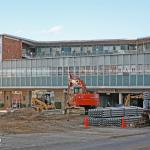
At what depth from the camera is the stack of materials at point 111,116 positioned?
135ft

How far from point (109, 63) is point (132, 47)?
2389 cm

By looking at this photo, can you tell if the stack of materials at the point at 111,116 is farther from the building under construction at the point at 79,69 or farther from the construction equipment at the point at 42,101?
the building under construction at the point at 79,69

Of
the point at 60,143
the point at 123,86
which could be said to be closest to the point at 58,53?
the point at 123,86

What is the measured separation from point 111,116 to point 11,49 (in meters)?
54.5

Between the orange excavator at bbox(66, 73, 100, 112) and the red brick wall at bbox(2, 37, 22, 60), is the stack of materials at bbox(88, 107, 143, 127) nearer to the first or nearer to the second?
the orange excavator at bbox(66, 73, 100, 112)

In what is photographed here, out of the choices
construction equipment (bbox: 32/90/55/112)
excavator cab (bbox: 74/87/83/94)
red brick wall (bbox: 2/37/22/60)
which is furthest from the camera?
red brick wall (bbox: 2/37/22/60)

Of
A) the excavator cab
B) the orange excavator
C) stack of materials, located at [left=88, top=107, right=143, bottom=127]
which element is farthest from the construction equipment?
stack of materials, located at [left=88, top=107, right=143, bottom=127]

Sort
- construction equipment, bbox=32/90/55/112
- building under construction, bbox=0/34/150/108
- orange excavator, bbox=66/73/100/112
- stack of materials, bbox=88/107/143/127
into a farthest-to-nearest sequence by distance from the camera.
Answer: building under construction, bbox=0/34/150/108, construction equipment, bbox=32/90/55/112, orange excavator, bbox=66/73/100/112, stack of materials, bbox=88/107/143/127

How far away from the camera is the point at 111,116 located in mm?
42781

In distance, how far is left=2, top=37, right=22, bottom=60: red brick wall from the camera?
9200 cm

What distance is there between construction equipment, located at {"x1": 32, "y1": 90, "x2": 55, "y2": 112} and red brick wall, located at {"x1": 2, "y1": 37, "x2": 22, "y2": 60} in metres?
23.7

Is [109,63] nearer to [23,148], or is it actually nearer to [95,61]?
[95,61]

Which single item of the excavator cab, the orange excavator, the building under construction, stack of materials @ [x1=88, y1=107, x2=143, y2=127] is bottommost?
stack of materials @ [x1=88, y1=107, x2=143, y2=127]

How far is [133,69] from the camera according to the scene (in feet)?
237
